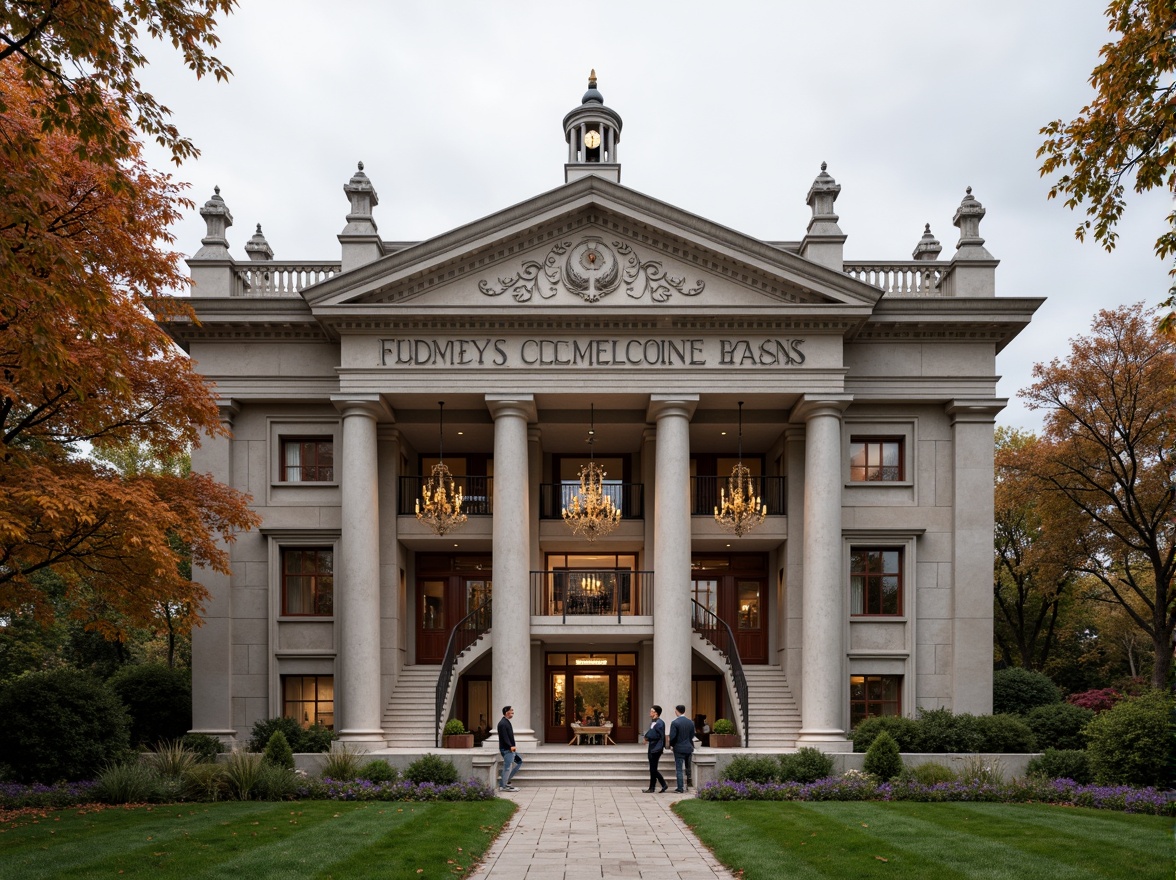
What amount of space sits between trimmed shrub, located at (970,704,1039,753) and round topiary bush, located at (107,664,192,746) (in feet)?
69.2

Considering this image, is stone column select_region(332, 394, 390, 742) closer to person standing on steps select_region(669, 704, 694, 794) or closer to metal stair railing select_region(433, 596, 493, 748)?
metal stair railing select_region(433, 596, 493, 748)

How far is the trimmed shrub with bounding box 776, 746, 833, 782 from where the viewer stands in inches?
863

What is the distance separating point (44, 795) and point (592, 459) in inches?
612

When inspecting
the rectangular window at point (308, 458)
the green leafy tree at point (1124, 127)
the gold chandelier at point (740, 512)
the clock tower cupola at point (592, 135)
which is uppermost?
the clock tower cupola at point (592, 135)

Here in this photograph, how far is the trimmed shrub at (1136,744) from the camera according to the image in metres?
20.1

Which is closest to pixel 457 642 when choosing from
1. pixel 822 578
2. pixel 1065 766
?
pixel 822 578

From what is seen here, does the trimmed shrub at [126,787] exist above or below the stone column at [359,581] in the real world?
below

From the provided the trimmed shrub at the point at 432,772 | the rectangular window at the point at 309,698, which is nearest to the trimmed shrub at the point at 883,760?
the trimmed shrub at the point at 432,772

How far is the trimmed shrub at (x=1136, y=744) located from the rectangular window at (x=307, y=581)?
19.6 meters

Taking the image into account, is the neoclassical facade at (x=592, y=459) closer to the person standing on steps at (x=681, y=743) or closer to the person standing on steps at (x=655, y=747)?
the person standing on steps at (x=681, y=743)

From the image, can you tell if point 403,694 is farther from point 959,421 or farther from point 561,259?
point 959,421

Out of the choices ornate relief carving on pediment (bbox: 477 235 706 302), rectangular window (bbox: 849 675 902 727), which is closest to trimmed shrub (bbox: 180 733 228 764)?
ornate relief carving on pediment (bbox: 477 235 706 302)

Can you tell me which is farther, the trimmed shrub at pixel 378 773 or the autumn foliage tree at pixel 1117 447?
the autumn foliage tree at pixel 1117 447

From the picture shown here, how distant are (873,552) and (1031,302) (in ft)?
26.8
